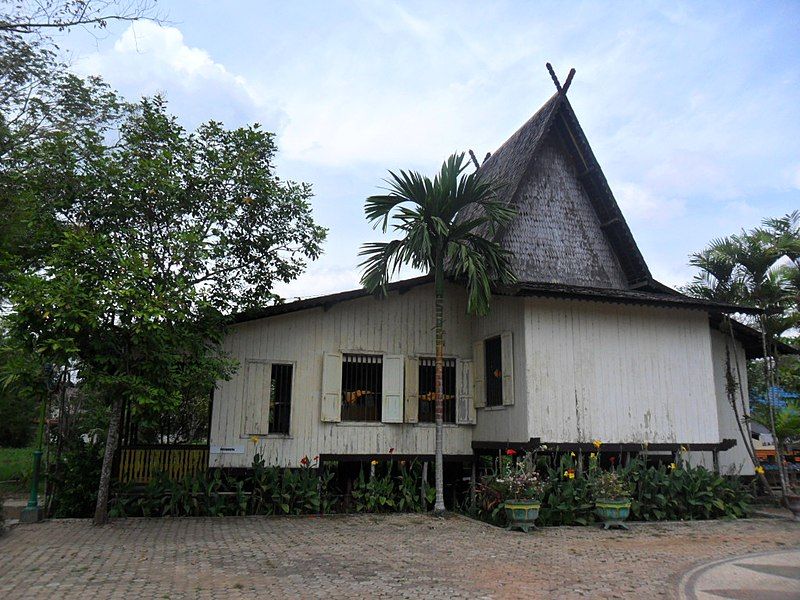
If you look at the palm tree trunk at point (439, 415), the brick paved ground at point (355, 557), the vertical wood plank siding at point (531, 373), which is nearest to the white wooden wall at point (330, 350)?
the vertical wood plank siding at point (531, 373)

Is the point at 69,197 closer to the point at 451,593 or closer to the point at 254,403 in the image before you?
the point at 254,403

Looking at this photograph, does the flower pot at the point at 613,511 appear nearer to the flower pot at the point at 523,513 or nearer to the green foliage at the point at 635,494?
the green foliage at the point at 635,494

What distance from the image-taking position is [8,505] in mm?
11086

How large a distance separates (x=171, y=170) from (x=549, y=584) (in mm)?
8025

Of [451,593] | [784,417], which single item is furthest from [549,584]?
[784,417]

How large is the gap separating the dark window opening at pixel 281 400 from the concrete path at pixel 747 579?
7381mm

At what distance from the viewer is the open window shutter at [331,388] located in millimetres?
11602

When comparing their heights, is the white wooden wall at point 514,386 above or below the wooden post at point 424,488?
above

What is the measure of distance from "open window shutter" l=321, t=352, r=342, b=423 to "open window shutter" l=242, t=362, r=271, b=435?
3.47ft

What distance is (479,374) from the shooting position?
12297 millimetres

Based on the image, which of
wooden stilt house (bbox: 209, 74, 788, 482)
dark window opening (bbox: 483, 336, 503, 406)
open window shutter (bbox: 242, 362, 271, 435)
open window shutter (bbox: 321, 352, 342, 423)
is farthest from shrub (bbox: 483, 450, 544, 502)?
open window shutter (bbox: 242, 362, 271, 435)

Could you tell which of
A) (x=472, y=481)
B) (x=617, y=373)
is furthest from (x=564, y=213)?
(x=472, y=481)

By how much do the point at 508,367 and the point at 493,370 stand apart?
98 cm

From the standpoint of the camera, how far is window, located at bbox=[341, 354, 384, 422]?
12.2m
